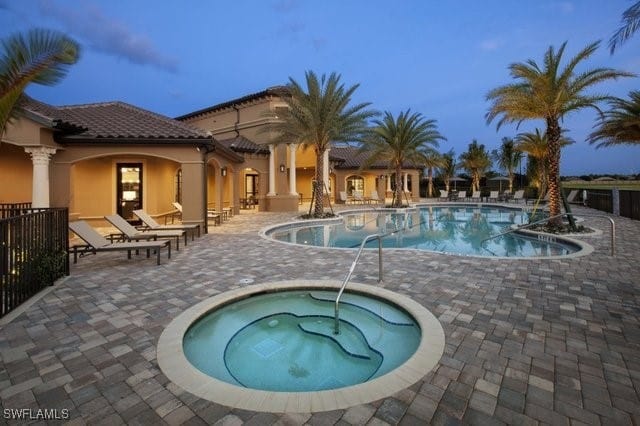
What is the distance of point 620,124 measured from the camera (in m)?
16.0

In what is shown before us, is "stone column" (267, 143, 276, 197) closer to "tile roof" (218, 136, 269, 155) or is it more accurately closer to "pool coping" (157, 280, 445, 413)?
"tile roof" (218, 136, 269, 155)

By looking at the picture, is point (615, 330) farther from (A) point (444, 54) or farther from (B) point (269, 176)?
(A) point (444, 54)

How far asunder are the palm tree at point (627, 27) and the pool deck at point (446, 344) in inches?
178

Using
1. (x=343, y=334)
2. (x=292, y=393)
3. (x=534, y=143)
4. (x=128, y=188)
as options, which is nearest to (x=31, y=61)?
(x=292, y=393)

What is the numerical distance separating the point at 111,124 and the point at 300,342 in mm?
13791

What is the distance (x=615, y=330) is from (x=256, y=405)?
4689mm

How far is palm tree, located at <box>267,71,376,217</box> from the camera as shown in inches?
719

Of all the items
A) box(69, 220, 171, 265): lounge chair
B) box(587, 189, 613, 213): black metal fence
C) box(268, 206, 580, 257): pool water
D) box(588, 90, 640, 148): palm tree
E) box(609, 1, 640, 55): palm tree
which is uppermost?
box(588, 90, 640, 148): palm tree

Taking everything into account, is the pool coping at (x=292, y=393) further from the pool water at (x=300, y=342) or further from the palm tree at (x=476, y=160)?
the palm tree at (x=476, y=160)

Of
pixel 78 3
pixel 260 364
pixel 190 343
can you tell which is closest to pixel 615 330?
pixel 260 364

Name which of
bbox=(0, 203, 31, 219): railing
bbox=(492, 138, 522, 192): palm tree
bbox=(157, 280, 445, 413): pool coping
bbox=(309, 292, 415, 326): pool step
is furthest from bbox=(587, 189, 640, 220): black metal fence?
bbox=(0, 203, 31, 219): railing

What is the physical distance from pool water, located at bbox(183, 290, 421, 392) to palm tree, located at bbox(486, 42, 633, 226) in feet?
33.8

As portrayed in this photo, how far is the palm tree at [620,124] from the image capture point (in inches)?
600

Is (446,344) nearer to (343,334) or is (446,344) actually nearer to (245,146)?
(343,334)
